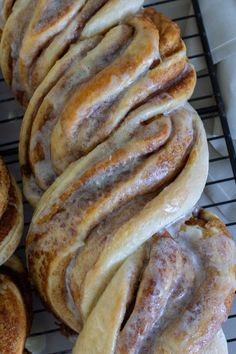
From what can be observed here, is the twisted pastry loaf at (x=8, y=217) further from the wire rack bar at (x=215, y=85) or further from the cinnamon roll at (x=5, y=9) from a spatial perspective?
the wire rack bar at (x=215, y=85)

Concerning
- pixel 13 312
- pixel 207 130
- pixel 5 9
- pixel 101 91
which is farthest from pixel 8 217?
pixel 207 130

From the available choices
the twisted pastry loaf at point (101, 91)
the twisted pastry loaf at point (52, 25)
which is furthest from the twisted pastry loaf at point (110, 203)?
the twisted pastry loaf at point (52, 25)

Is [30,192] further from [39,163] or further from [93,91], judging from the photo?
[93,91]

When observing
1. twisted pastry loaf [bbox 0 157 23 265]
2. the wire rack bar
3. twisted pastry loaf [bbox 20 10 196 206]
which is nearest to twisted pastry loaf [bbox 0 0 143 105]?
twisted pastry loaf [bbox 20 10 196 206]

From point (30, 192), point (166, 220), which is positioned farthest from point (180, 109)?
point (30, 192)

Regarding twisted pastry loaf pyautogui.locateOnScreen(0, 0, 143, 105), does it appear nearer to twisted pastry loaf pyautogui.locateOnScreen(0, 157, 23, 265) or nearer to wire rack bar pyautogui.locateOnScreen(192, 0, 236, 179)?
twisted pastry loaf pyautogui.locateOnScreen(0, 157, 23, 265)

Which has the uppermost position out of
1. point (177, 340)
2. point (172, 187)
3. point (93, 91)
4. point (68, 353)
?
point (93, 91)

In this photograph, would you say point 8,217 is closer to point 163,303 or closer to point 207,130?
point 163,303
